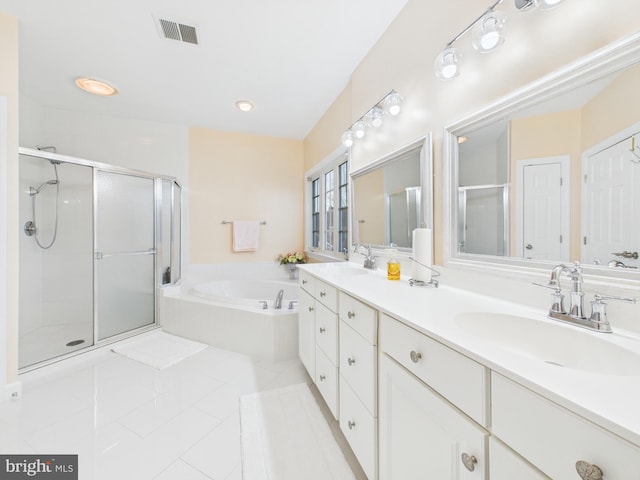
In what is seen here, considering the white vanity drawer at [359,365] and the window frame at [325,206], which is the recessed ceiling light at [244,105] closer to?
the window frame at [325,206]

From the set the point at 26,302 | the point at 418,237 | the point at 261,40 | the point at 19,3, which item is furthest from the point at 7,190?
the point at 418,237

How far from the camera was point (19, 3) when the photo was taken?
4.99 feet

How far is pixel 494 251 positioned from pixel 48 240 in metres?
3.67

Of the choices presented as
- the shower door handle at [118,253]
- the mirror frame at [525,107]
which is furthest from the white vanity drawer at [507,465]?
the shower door handle at [118,253]

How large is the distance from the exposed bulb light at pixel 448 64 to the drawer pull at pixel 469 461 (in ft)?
4.45

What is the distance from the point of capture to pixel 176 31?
5.70ft

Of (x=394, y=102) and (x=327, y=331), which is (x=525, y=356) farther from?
(x=394, y=102)

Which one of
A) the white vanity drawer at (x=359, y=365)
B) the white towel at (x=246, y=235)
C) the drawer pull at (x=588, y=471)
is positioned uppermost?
the white towel at (x=246, y=235)

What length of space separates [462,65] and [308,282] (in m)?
1.41

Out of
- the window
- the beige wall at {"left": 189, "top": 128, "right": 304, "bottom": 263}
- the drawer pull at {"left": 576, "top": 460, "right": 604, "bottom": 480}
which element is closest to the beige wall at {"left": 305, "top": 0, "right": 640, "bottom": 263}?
the window

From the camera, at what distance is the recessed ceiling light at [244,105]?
267 cm

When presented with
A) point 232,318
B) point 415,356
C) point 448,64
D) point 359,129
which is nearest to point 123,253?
point 232,318

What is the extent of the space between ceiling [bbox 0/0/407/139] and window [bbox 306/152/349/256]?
26.5 inches

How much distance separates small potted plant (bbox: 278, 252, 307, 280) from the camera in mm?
3438
